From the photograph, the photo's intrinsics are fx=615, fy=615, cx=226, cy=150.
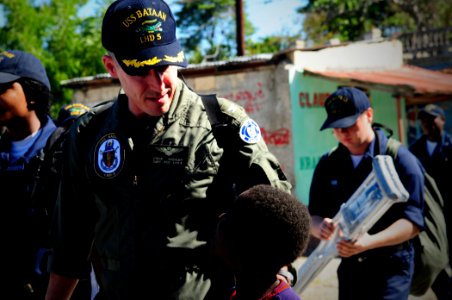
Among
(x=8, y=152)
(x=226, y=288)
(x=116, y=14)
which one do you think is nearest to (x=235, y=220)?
(x=226, y=288)

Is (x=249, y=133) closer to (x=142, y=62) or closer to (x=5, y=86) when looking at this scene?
(x=142, y=62)

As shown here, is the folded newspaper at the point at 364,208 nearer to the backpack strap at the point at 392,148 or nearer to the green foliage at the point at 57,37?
the backpack strap at the point at 392,148

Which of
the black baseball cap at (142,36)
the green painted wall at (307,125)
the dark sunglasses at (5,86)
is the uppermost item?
the black baseball cap at (142,36)

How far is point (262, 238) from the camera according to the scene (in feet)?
5.90

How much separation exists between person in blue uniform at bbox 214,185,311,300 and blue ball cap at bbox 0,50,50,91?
1.66 meters

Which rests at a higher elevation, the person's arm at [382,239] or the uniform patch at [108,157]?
the uniform patch at [108,157]

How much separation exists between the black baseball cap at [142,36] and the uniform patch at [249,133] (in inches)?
12.0

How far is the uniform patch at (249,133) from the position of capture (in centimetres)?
205

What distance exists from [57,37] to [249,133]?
17594mm

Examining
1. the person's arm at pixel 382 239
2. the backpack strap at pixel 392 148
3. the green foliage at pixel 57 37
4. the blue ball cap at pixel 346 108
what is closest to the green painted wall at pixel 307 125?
the green foliage at pixel 57 37

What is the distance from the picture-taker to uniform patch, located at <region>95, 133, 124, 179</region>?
2.07 meters

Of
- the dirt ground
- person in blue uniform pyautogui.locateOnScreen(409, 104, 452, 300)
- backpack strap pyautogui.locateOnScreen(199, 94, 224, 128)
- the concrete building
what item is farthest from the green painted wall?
backpack strap pyautogui.locateOnScreen(199, 94, 224, 128)

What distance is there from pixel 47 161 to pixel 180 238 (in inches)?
49.5

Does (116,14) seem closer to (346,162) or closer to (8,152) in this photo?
(8,152)
